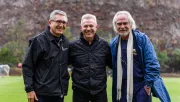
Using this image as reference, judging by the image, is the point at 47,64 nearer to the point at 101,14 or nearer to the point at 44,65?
the point at 44,65

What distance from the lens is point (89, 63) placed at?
4.95m

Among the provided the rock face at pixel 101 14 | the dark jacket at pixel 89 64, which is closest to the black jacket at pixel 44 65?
the dark jacket at pixel 89 64

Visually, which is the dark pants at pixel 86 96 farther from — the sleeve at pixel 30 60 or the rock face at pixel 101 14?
the rock face at pixel 101 14

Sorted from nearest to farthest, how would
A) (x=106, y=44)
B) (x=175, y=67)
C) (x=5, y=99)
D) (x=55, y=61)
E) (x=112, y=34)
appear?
(x=55, y=61), (x=106, y=44), (x=5, y=99), (x=175, y=67), (x=112, y=34)

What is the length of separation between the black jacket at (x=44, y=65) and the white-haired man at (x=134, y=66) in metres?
0.74

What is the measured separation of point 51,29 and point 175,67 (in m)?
28.6

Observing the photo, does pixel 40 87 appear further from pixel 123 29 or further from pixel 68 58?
pixel 123 29

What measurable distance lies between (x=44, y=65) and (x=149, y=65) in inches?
50.6

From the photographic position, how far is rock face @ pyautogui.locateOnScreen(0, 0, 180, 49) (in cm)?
3862

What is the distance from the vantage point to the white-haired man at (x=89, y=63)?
4957 mm

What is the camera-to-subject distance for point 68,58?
16.5 ft

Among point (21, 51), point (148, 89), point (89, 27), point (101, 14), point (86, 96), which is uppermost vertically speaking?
point (89, 27)

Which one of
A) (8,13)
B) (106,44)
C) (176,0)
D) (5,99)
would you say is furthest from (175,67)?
(106,44)

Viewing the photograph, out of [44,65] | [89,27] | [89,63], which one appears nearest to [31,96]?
[44,65]
